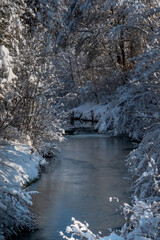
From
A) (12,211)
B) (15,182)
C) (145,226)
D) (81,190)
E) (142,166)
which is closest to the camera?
(145,226)

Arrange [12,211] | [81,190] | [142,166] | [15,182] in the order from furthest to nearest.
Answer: [81,190]
[15,182]
[142,166]
[12,211]

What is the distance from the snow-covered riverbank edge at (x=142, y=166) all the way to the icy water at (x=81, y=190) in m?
0.67

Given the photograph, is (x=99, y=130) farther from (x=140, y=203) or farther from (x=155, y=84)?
(x=140, y=203)

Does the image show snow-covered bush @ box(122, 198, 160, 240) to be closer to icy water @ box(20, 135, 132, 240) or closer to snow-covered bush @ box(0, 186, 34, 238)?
icy water @ box(20, 135, 132, 240)

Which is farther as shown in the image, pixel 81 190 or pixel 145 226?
pixel 81 190

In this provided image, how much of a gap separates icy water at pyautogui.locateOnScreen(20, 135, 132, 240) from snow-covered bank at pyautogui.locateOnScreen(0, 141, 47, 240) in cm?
39

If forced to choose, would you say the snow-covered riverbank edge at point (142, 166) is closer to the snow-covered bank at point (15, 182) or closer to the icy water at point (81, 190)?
the icy water at point (81, 190)

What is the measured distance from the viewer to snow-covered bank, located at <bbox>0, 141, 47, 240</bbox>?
27.5 feet

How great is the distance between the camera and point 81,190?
13359mm

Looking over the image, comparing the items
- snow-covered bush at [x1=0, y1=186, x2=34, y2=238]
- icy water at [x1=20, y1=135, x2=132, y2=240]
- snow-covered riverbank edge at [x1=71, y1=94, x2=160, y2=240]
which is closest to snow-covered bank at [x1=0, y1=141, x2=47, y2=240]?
snow-covered bush at [x1=0, y1=186, x2=34, y2=238]

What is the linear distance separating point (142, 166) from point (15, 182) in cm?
424

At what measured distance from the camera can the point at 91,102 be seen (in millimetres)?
42281

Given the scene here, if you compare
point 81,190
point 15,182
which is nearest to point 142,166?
point 81,190

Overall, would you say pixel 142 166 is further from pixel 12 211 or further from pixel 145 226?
pixel 145 226
